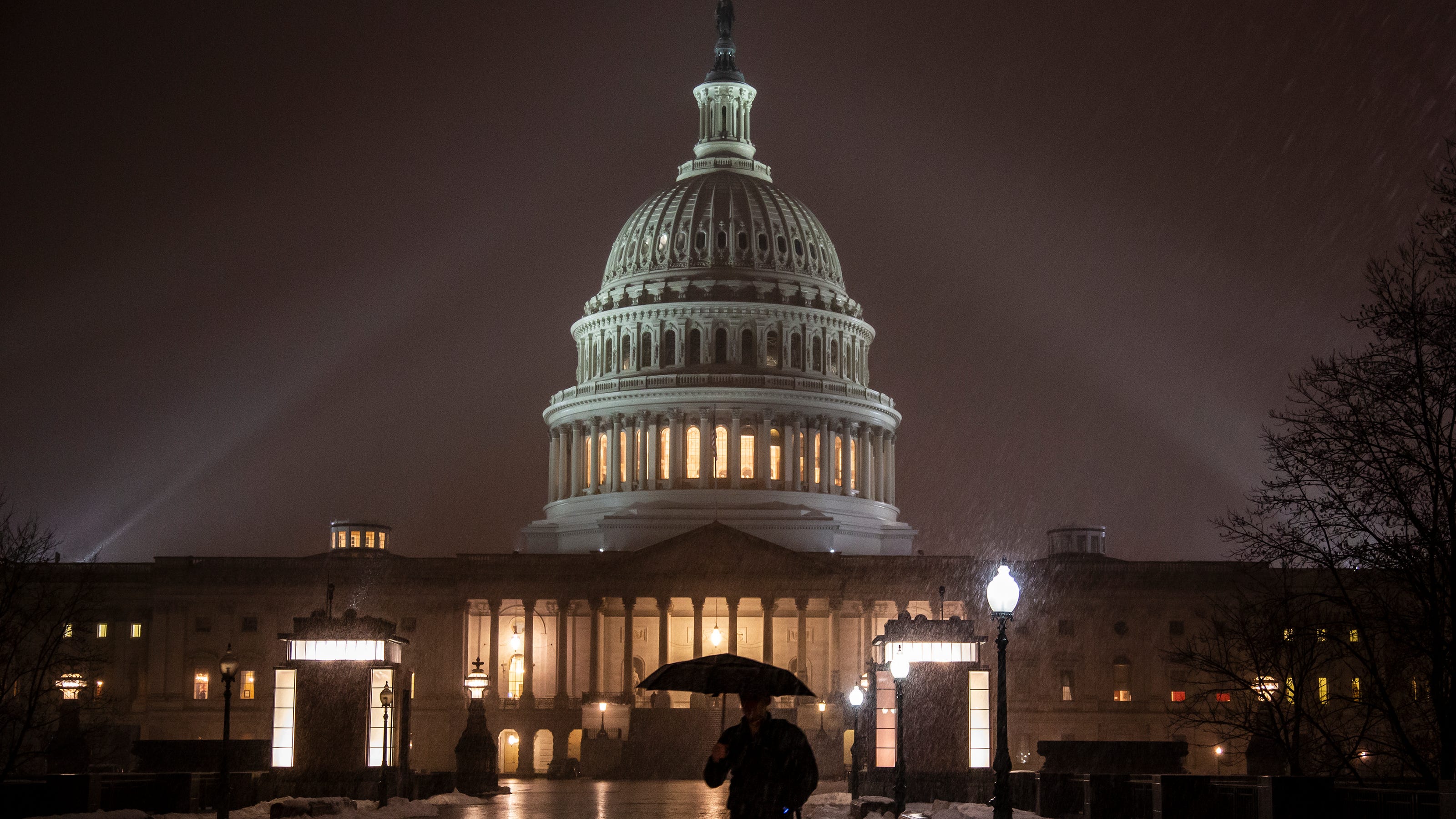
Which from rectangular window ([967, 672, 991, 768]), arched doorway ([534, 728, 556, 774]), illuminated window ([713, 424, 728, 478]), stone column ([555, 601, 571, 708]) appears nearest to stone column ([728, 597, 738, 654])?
stone column ([555, 601, 571, 708])

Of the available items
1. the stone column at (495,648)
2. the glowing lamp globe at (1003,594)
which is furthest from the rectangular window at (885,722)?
the stone column at (495,648)

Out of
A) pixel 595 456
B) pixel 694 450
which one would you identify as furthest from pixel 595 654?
pixel 595 456

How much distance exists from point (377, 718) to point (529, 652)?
6355 cm

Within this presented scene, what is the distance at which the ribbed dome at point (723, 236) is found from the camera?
147 metres

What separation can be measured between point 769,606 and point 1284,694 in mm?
61374

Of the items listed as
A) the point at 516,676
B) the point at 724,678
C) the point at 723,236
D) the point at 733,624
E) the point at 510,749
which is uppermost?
the point at 723,236

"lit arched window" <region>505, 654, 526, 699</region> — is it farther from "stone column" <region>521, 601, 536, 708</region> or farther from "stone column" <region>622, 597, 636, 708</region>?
"stone column" <region>622, 597, 636, 708</region>

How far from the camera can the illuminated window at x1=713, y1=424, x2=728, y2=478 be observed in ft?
463

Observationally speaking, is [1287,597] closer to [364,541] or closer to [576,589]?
[576,589]

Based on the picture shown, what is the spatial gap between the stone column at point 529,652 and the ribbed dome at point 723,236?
114 feet

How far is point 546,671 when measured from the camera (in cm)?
12250

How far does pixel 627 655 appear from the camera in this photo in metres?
118

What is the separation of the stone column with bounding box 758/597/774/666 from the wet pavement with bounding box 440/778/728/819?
31.6m

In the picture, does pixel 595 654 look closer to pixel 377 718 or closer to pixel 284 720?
pixel 377 718
